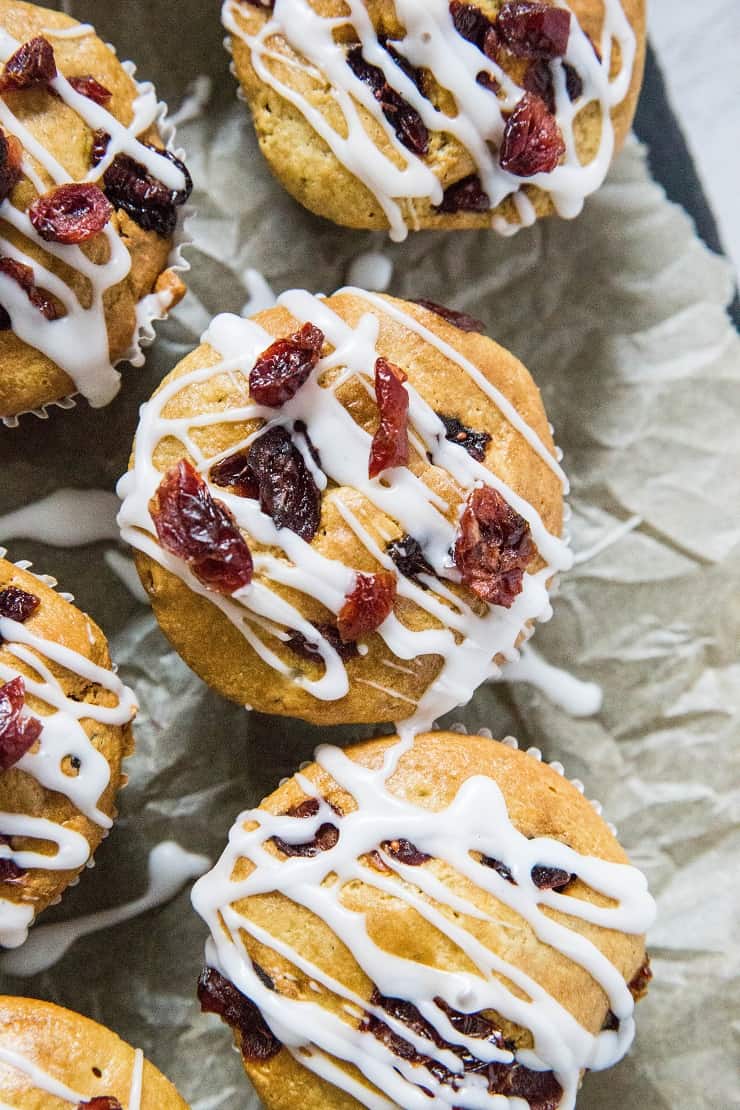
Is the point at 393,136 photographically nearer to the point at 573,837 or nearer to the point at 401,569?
the point at 401,569

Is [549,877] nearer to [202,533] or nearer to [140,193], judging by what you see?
[202,533]

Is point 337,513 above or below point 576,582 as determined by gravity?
above

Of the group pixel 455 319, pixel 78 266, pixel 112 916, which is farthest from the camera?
pixel 112 916

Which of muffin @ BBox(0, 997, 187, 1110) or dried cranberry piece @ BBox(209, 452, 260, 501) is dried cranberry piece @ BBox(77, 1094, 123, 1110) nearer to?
muffin @ BBox(0, 997, 187, 1110)

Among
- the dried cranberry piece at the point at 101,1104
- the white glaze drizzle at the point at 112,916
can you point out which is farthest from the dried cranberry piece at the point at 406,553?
the dried cranberry piece at the point at 101,1104

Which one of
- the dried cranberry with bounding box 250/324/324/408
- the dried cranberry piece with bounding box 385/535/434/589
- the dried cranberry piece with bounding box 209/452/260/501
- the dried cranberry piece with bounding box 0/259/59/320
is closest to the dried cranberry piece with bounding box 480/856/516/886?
the dried cranberry piece with bounding box 385/535/434/589

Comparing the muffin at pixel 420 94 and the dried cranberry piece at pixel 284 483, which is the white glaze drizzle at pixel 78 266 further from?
the dried cranberry piece at pixel 284 483

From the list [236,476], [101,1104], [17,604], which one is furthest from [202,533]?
[101,1104]
